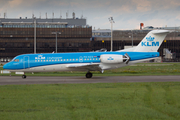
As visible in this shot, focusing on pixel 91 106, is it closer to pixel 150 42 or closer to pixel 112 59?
pixel 112 59

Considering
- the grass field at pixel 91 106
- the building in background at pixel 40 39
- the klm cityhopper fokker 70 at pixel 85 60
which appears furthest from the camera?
the building in background at pixel 40 39

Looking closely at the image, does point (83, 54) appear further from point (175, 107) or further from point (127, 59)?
point (175, 107)

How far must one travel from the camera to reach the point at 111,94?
60.0ft

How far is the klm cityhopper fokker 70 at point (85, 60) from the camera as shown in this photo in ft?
104

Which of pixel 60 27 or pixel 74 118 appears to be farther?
pixel 60 27

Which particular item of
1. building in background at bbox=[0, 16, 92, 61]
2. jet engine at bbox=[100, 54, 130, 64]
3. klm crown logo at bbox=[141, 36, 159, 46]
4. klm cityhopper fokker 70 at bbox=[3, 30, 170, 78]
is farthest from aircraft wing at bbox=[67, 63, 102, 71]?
building in background at bbox=[0, 16, 92, 61]

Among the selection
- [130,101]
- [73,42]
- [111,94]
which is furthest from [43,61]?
[73,42]

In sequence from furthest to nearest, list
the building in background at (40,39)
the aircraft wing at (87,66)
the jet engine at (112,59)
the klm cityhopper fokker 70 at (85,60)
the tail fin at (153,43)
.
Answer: the building in background at (40,39)
the tail fin at (153,43)
the klm cityhopper fokker 70 at (85,60)
the jet engine at (112,59)
the aircraft wing at (87,66)

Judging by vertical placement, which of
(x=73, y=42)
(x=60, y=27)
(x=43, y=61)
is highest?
(x=60, y=27)

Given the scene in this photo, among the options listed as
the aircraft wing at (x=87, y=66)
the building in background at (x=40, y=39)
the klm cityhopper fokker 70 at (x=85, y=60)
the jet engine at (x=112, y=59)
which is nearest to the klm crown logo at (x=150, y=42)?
the klm cityhopper fokker 70 at (x=85, y=60)

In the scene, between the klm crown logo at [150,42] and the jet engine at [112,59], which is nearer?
the jet engine at [112,59]

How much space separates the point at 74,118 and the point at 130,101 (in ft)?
16.8

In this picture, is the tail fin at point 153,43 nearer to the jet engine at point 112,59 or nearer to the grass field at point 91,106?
the jet engine at point 112,59

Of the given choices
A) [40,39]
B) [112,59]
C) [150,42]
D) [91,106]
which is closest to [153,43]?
[150,42]
